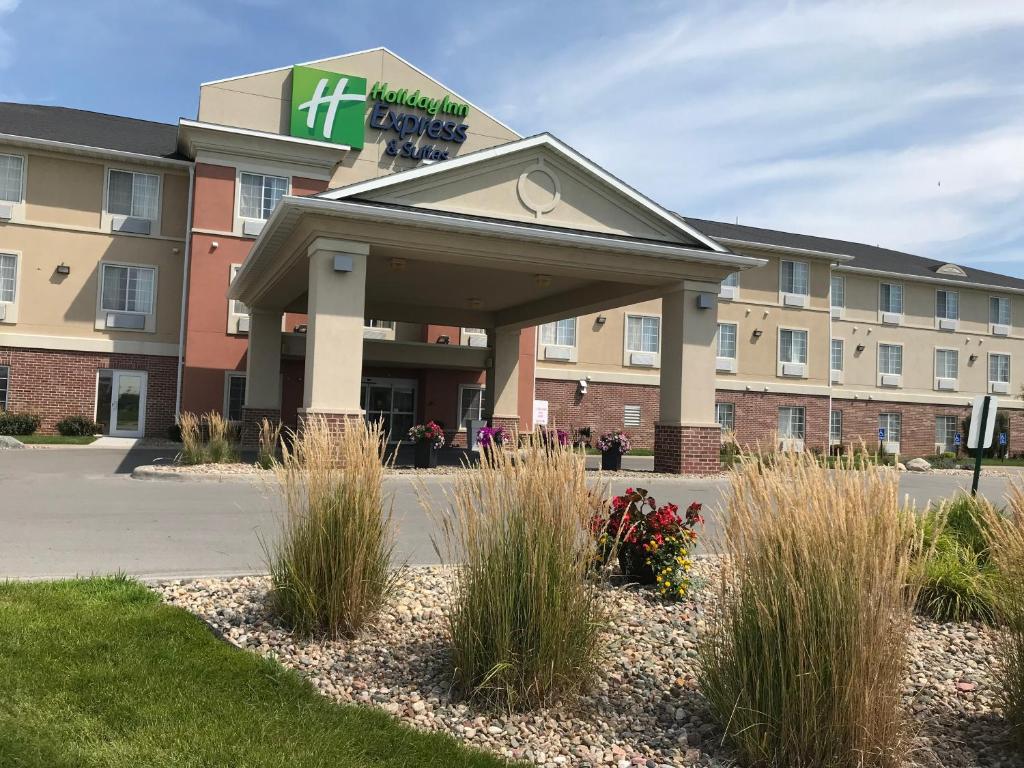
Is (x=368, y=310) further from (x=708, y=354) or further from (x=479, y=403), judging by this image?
(x=708, y=354)

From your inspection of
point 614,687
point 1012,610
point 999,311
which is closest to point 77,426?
point 614,687

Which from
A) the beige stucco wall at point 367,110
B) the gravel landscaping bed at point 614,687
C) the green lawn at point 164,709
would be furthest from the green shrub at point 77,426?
the green lawn at point 164,709

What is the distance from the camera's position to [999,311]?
1544 inches

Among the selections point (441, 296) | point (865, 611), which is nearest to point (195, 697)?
point (865, 611)

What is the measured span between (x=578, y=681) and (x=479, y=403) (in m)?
24.9

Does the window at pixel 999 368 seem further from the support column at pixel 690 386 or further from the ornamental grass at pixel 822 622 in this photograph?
the ornamental grass at pixel 822 622

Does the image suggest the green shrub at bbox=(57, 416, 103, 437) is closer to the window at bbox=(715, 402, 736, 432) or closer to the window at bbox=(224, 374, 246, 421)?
the window at bbox=(224, 374, 246, 421)

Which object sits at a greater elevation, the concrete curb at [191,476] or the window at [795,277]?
the window at [795,277]

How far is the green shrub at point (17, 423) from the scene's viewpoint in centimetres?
2258

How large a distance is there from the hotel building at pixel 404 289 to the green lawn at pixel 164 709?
9.83m

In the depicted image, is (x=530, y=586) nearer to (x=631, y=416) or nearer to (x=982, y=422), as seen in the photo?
(x=982, y=422)

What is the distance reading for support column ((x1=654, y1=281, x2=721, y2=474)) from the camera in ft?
55.8

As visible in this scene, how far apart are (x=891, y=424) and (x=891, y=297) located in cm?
553

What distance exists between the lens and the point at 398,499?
11727 mm
